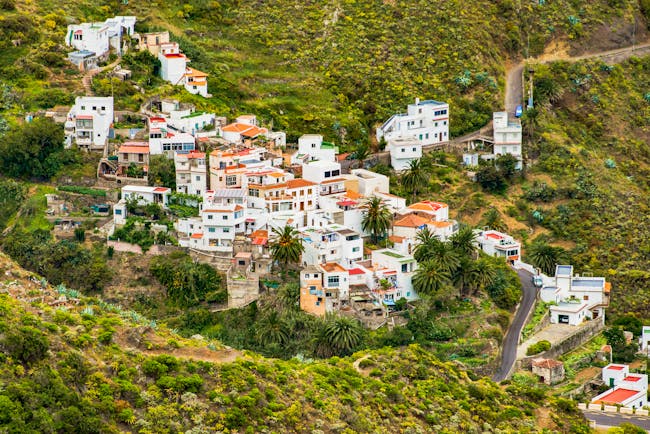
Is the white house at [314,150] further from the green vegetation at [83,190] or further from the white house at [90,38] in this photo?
the white house at [90,38]

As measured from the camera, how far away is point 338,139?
348 feet

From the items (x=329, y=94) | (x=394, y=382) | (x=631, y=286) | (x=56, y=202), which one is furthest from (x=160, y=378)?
(x=329, y=94)

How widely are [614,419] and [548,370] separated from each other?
5.66 m

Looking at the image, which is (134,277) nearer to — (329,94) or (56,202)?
(56,202)

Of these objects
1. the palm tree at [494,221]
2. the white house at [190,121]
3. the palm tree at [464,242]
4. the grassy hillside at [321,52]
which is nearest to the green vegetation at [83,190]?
the white house at [190,121]

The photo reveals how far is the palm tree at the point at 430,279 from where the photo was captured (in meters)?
86.7

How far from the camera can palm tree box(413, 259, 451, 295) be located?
86.7 m

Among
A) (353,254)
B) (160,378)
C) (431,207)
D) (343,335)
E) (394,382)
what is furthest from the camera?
(431,207)

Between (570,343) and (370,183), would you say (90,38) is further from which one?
(570,343)

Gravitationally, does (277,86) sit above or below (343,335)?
above

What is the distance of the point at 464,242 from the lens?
91125 mm

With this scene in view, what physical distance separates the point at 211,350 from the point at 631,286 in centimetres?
3983

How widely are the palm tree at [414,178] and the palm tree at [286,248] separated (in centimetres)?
1399

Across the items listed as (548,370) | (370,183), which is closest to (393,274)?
(548,370)
